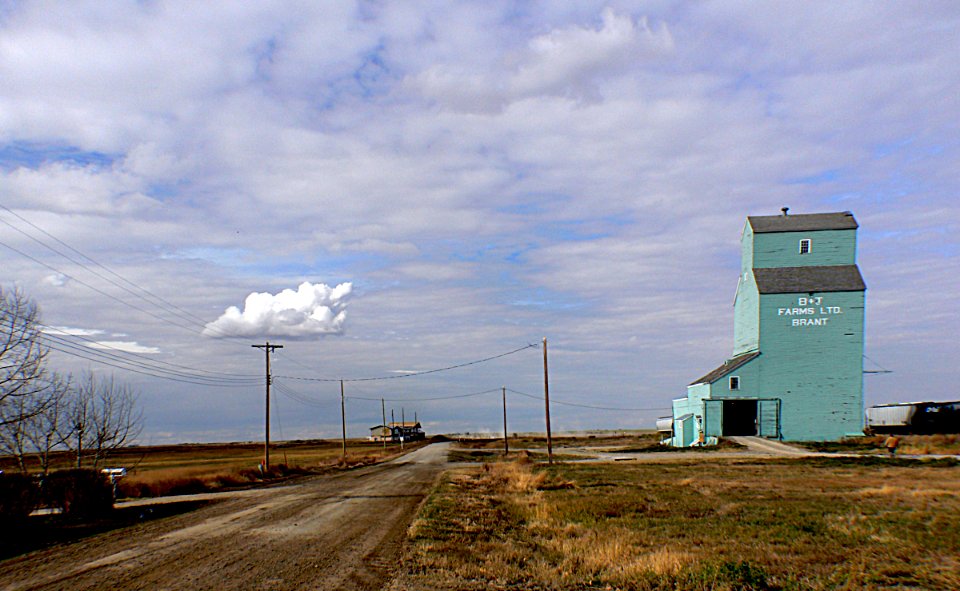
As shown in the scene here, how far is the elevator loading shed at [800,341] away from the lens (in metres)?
55.4

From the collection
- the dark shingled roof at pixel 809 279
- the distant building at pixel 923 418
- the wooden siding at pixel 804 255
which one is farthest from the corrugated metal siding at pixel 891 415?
the wooden siding at pixel 804 255

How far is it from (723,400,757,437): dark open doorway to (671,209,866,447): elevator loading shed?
1.42 meters

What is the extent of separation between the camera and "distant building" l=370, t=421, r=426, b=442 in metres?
147

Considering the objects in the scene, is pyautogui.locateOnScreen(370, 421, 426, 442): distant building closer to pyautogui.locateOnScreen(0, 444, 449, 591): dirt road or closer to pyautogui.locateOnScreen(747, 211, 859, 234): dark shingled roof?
pyautogui.locateOnScreen(747, 211, 859, 234): dark shingled roof

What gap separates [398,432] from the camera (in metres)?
152

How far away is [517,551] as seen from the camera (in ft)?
45.6

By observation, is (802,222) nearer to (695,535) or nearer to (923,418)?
(923,418)

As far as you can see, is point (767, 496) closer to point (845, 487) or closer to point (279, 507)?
point (845, 487)

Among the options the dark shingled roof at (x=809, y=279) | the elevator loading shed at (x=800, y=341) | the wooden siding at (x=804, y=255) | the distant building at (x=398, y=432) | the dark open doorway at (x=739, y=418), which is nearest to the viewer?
the elevator loading shed at (x=800, y=341)

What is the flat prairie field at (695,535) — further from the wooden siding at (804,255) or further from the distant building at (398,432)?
the distant building at (398,432)

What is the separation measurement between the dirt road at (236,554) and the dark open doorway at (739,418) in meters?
45.2

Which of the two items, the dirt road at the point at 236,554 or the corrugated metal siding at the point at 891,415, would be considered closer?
the dirt road at the point at 236,554

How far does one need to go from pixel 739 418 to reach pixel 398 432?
99.3 m

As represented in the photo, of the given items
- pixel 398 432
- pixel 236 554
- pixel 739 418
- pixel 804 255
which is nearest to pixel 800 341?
pixel 804 255
